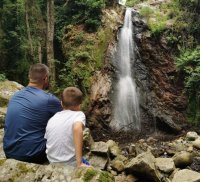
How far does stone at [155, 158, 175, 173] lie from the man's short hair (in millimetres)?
5716

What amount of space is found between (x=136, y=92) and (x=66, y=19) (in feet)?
18.9

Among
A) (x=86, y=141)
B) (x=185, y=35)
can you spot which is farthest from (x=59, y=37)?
(x=86, y=141)

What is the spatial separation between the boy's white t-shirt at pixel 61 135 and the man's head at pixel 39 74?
453 millimetres

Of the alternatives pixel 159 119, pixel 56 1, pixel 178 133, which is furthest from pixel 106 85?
pixel 56 1

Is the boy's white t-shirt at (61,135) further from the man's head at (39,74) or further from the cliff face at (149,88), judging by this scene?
the cliff face at (149,88)

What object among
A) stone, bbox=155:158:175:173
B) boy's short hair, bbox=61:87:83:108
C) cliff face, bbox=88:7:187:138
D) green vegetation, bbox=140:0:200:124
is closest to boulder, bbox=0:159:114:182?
boy's short hair, bbox=61:87:83:108

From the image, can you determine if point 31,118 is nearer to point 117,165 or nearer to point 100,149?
point 100,149

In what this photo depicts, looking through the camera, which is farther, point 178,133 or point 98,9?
point 98,9

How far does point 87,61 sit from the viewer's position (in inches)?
618

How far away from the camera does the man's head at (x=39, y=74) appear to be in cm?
383

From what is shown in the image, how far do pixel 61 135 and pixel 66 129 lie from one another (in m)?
0.09

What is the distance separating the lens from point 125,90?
15.5m

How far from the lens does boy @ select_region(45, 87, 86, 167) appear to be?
144 inches

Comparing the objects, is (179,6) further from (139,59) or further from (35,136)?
(35,136)
